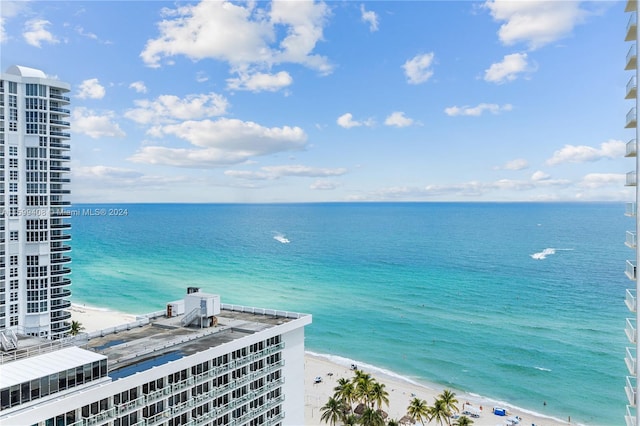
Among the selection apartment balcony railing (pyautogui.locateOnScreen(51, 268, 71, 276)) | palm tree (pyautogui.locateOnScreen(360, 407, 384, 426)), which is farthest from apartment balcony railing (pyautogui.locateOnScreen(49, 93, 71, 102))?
palm tree (pyautogui.locateOnScreen(360, 407, 384, 426))

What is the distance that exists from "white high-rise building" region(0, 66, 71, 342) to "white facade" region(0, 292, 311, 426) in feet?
73.0

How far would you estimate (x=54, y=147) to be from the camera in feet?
188

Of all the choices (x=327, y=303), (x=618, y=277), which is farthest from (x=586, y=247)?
(x=327, y=303)

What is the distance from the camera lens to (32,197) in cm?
5569

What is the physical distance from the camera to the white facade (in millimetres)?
25938

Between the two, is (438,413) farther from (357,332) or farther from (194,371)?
(357,332)

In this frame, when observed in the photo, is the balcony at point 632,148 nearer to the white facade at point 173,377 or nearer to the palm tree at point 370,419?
the white facade at point 173,377

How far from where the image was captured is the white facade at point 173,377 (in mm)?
25938

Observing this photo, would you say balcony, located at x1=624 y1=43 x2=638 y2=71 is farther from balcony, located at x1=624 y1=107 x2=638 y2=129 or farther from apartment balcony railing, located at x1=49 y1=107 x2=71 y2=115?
apartment balcony railing, located at x1=49 y1=107 x2=71 y2=115

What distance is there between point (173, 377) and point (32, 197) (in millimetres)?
36255

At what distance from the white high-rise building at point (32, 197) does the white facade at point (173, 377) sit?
22.2 meters

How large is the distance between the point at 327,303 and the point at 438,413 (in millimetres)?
74028

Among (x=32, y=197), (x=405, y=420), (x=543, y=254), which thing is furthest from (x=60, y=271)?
(x=543, y=254)

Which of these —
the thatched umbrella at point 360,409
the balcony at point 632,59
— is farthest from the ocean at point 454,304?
the balcony at point 632,59
